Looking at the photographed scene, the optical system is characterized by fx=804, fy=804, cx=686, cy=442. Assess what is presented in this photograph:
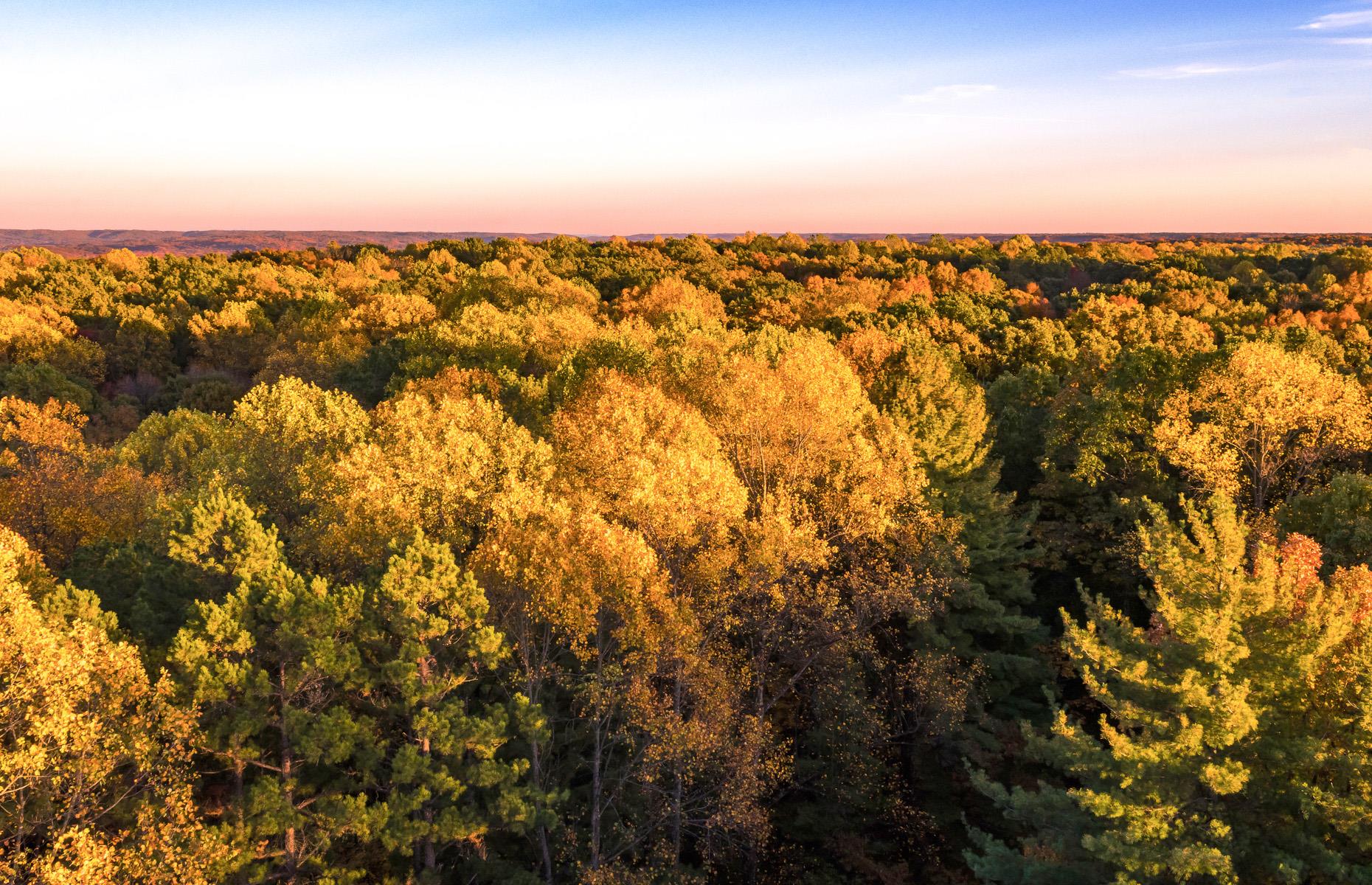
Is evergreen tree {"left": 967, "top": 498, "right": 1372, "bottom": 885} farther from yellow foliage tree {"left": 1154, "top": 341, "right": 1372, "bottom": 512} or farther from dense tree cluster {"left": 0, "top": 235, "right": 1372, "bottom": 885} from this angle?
yellow foliage tree {"left": 1154, "top": 341, "right": 1372, "bottom": 512}

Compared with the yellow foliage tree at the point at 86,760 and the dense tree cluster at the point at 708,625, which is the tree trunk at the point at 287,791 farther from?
the yellow foliage tree at the point at 86,760

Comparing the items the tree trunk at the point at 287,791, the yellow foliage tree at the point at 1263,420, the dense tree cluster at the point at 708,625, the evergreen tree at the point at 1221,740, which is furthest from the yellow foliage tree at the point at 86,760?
the yellow foliage tree at the point at 1263,420

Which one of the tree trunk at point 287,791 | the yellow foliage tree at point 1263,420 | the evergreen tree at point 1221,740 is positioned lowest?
the tree trunk at point 287,791

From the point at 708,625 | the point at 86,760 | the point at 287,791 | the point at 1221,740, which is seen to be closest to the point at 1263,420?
the point at 1221,740

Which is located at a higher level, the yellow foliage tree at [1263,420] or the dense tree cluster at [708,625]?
the yellow foliage tree at [1263,420]

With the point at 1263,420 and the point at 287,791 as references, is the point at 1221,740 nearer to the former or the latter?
the point at 287,791

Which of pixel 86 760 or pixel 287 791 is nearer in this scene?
pixel 86 760

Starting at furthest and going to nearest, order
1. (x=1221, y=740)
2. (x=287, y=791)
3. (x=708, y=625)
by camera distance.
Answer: (x=708, y=625) < (x=287, y=791) < (x=1221, y=740)

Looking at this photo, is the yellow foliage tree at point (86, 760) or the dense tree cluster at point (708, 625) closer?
the yellow foliage tree at point (86, 760)

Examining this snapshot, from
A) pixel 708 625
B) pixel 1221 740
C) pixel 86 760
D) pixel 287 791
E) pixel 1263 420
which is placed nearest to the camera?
pixel 1221 740
